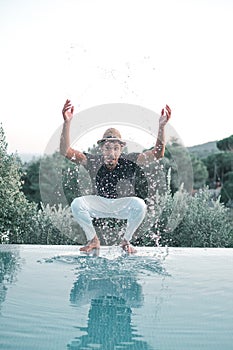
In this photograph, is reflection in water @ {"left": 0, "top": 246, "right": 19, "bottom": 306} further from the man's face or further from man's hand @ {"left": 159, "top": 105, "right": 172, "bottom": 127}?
man's hand @ {"left": 159, "top": 105, "right": 172, "bottom": 127}

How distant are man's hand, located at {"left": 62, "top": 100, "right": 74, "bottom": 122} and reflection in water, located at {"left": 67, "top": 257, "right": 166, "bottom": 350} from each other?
1513 millimetres

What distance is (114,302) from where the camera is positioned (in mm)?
3703

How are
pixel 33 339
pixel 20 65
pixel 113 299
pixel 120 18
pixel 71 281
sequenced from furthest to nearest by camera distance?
pixel 20 65
pixel 120 18
pixel 71 281
pixel 113 299
pixel 33 339

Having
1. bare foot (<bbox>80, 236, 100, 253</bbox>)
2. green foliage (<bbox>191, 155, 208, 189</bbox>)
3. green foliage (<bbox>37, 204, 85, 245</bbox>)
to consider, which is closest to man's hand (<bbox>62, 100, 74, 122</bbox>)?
bare foot (<bbox>80, 236, 100, 253</bbox>)

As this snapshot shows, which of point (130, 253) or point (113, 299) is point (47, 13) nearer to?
point (130, 253)

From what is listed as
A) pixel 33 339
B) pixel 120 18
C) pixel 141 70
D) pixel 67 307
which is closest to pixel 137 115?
pixel 141 70

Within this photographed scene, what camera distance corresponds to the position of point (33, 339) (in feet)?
8.86

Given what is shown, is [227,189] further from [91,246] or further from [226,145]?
[91,246]

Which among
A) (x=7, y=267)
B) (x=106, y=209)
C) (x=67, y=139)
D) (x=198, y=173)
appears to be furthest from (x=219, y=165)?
(x=7, y=267)

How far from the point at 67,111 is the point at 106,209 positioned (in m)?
1.17

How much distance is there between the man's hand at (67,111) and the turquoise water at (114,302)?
151 cm

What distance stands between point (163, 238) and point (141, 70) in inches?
93.0

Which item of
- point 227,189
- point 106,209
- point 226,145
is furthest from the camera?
point 226,145

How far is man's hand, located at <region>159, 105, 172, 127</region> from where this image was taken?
5457 millimetres
